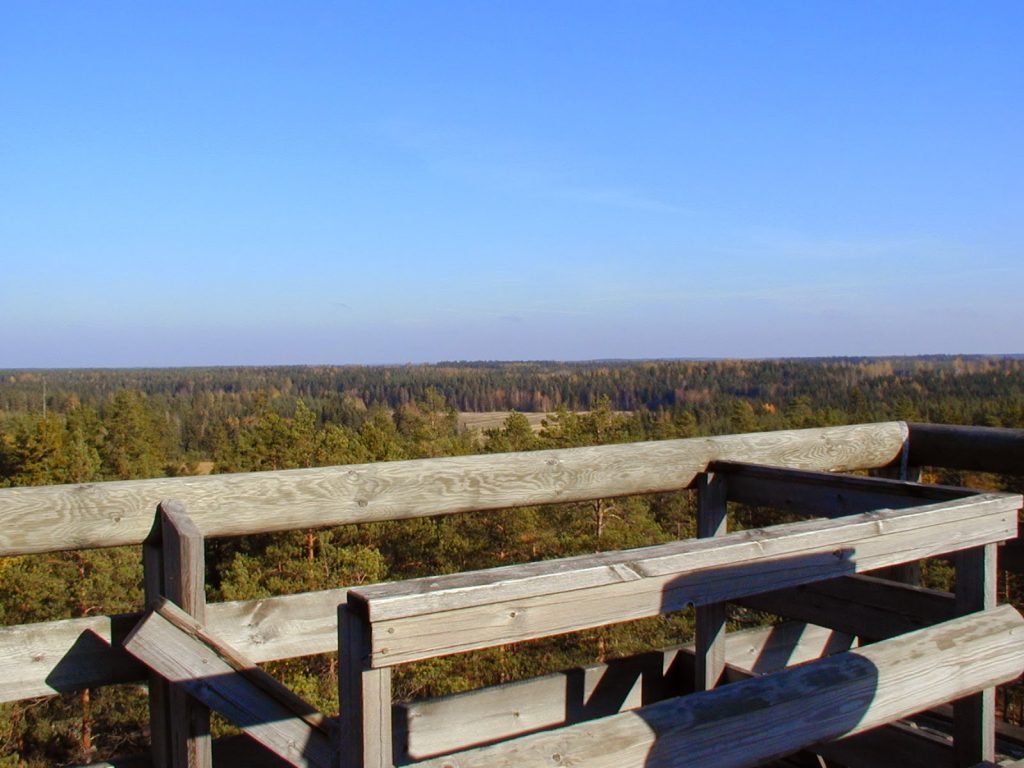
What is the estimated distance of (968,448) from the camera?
3.64 m

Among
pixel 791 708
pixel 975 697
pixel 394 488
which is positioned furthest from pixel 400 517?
pixel 975 697

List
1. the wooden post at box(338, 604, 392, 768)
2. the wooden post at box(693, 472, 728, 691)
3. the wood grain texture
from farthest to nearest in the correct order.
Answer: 1. the wooden post at box(693, 472, 728, 691)
2. the wood grain texture
3. the wooden post at box(338, 604, 392, 768)

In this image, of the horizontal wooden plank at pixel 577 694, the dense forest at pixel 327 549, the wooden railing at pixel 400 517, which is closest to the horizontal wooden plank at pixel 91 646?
the wooden railing at pixel 400 517

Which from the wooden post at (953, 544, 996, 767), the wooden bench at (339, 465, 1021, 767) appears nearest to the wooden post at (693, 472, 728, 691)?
the wooden bench at (339, 465, 1021, 767)

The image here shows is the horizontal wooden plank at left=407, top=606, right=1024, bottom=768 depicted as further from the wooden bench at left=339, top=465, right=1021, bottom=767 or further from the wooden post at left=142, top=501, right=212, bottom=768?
the wooden post at left=142, top=501, right=212, bottom=768

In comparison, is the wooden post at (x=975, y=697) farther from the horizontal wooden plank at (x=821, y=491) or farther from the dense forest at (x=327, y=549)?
the dense forest at (x=327, y=549)

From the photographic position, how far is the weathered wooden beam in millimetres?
3488

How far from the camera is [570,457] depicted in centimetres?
307

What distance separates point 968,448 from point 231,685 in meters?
3.11

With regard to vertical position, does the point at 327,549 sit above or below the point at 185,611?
below

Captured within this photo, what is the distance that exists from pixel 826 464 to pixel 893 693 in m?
1.80

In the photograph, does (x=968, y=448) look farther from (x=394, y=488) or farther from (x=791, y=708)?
(x=394, y=488)

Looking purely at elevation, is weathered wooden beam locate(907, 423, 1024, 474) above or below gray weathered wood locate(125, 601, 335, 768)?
above

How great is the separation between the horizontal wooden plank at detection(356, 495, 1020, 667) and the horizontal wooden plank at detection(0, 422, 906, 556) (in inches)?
45.3
